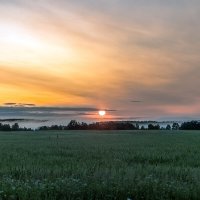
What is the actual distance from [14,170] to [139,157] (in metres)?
9.77

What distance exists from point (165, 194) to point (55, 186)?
9.95 ft

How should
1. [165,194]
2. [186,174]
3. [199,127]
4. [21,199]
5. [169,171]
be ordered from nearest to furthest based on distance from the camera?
1. [21,199]
2. [165,194]
3. [186,174]
4. [169,171]
5. [199,127]

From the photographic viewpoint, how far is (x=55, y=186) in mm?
12500

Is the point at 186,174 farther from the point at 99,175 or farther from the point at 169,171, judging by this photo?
the point at 99,175

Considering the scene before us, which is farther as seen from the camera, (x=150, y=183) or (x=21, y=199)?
(x=150, y=183)

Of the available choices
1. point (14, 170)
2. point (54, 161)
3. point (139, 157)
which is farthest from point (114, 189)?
point (139, 157)

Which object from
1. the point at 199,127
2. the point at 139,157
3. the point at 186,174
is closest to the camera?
the point at 186,174

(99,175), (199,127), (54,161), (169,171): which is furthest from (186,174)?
(199,127)

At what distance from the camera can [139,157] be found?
25969 millimetres

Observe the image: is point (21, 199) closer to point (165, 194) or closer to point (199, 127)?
point (165, 194)

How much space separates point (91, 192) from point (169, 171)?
6.25 metres

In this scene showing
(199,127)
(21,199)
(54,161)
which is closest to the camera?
(21,199)

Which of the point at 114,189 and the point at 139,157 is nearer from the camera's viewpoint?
the point at 114,189

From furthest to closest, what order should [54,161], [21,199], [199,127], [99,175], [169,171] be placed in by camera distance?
[199,127], [54,161], [169,171], [99,175], [21,199]
